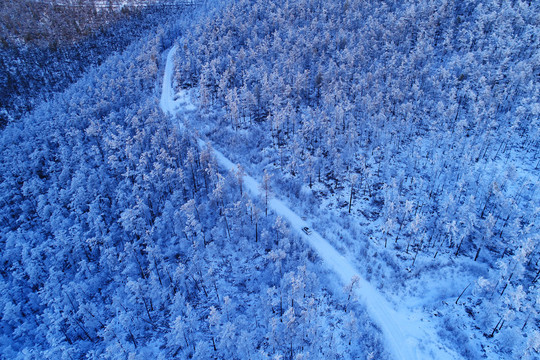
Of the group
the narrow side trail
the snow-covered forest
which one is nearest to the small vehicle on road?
the snow-covered forest

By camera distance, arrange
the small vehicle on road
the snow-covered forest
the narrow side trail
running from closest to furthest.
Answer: the narrow side trail → the snow-covered forest → the small vehicle on road

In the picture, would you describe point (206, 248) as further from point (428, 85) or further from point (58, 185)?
point (428, 85)

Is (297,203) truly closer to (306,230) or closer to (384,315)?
(306,230)

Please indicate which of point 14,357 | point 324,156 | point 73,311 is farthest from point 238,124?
point 14,357

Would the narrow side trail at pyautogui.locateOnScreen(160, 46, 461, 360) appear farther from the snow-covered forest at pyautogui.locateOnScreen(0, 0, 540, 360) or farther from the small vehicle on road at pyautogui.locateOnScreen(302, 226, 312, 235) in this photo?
the small vehicle on road at pyautogui.locateOnScreen(302, 226, 312, 235)

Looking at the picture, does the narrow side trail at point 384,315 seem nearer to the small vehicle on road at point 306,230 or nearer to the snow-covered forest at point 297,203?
the snow-covered forest at point 297,203

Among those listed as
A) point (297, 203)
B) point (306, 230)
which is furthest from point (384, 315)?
point (297, 203)

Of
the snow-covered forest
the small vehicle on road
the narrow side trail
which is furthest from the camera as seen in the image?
the small vehicle on road

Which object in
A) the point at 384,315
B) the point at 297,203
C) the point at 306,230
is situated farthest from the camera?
the point at 297,203

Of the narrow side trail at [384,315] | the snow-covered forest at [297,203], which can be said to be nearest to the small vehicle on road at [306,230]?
the snow-covered forest at [297,203]
